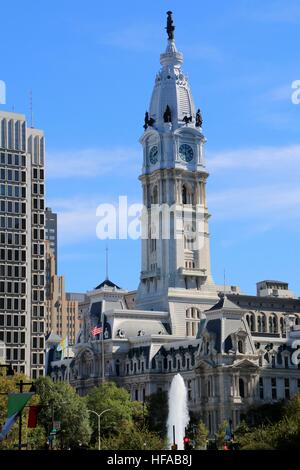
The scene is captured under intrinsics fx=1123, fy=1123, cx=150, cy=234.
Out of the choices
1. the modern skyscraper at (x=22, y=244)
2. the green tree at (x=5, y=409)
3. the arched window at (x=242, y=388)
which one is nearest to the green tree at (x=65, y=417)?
the green tree at (x=5, y=409)

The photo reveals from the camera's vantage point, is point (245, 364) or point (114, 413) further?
point (245, 364)

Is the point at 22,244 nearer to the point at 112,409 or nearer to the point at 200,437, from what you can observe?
the point at 112,409

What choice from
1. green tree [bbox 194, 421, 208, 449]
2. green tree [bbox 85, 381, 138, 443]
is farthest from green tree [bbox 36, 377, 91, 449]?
green tree [bbox 194, 421, 208, 449]

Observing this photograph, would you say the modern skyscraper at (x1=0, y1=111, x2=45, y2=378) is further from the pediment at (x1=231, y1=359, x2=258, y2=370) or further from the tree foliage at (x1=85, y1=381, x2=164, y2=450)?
the pediment at (x1=231, y1=359, x2=258, y2=370)

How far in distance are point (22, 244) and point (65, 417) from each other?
35.1m

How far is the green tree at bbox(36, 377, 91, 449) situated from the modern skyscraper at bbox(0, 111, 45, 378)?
60.6 feet

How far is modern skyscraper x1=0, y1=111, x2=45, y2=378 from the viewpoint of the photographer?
168 meters

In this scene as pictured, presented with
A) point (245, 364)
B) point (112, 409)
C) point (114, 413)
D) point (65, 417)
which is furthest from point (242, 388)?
point (65, 417)

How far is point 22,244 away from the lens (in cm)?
17062

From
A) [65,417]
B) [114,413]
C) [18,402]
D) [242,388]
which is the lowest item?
[18,402]

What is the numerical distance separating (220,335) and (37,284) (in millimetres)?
42329

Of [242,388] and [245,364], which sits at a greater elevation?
[245,364]

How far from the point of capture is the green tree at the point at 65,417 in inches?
5630
